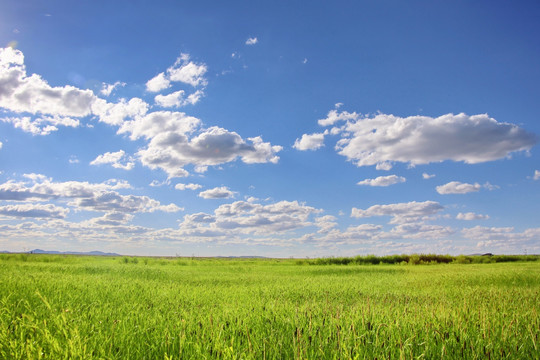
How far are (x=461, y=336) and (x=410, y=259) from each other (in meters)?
40.9

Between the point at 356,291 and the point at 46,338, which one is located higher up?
the point at 46,338

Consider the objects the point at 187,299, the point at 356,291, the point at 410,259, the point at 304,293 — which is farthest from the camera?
the point at 410,259

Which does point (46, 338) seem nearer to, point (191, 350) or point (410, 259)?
point (191, 350)

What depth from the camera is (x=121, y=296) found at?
6547mm

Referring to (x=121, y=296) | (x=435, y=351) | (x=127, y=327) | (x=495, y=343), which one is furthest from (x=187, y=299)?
(x=495, y=343)

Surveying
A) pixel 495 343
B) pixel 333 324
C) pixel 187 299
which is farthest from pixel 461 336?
pixel 187 299

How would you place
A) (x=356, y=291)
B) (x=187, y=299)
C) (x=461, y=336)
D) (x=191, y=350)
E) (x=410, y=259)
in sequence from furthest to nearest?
(x=410, y=259)
(x=356, y=291)
(x=187, y=299)
(x=461, y=336)
(x=191, y=350)

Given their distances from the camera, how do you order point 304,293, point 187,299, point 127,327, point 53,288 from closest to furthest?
point 127,327 < point 187,299 < point 53,288 < point 304,293

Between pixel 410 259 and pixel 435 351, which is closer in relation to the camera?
pixel 435 351

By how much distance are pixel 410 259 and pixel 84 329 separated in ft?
139

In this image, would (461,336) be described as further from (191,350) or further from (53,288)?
(53,288)

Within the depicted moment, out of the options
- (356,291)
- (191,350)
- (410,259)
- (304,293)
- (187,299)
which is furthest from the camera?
(410,259)

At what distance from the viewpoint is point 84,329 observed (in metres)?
3.61

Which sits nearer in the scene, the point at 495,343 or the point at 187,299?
the point at 495,343
